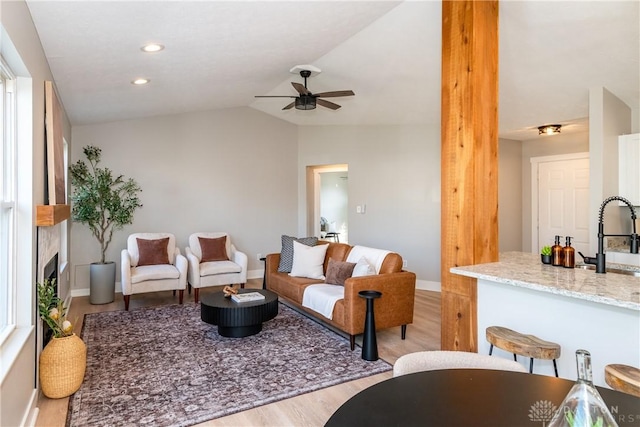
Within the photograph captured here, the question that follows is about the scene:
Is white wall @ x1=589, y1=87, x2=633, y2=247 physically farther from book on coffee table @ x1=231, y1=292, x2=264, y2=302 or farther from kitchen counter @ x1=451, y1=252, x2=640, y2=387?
book on coffee table @ x1=231, y1=292, x2=264, y2=302

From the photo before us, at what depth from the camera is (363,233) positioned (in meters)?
6.65

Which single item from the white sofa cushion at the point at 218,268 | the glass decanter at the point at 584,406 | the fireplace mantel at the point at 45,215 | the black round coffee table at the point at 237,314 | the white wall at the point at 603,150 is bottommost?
the black round coffee table at the point at 237,314

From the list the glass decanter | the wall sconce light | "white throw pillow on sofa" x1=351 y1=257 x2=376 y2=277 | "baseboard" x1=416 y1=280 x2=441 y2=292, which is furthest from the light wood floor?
the wall sconce light

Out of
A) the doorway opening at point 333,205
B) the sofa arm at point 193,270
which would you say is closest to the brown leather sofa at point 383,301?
the sofa arm at point 193,270

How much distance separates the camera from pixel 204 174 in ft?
21.4

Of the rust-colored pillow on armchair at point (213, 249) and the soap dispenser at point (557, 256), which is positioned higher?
the soap dispenser at point (557, 256)

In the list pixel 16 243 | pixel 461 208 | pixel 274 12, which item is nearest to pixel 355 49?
pixel 274 12

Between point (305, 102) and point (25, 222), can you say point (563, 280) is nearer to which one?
point (25, 222)

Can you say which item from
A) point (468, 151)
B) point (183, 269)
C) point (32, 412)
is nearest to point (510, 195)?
point (468, 151)

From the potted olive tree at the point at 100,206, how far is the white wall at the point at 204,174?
16 cm

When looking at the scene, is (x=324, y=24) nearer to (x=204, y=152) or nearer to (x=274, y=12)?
(x=274, y=12)

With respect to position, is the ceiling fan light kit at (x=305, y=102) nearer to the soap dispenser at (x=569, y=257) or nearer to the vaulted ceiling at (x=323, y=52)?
the vaulted ceiling at (x=323, y=52)

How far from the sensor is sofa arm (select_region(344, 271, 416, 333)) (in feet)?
11.7

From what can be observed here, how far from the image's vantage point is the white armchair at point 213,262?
17.4 ft
